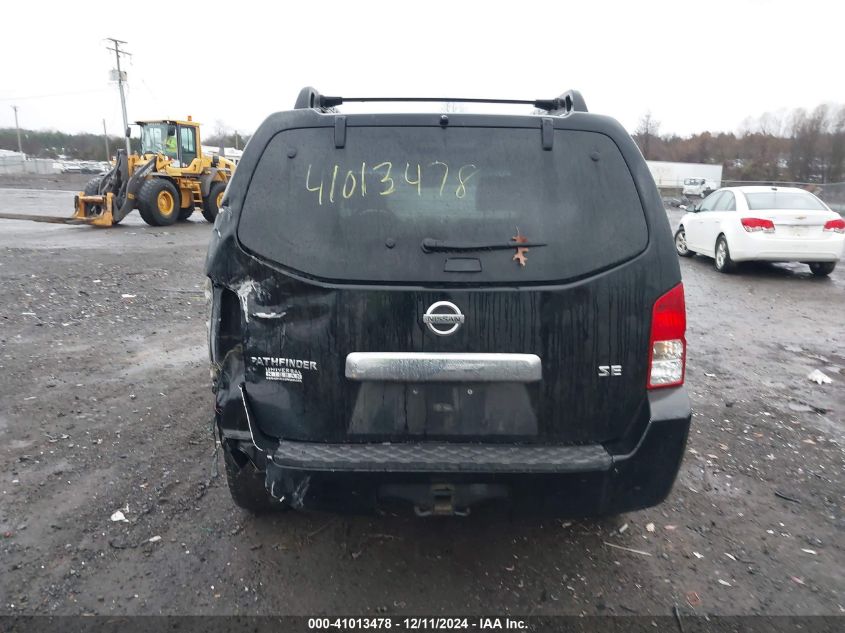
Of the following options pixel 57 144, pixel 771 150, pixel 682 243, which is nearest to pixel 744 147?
pixel 771 150

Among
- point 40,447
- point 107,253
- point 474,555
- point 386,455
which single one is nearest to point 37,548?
point 40,447

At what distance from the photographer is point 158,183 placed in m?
17.8

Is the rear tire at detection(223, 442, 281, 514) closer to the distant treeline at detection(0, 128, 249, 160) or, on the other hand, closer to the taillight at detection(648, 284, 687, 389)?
the taillight at detection(648, 284, 687, 389)

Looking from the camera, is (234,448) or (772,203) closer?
(234,448)

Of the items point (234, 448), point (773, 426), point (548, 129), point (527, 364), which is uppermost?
point (548, 129)

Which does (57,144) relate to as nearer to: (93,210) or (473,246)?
(93,210)

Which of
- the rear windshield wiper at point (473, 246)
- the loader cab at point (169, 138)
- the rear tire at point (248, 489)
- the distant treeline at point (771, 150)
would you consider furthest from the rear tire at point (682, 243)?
the distant treeline at point (771, 150)

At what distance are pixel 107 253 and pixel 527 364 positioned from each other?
12092 mm

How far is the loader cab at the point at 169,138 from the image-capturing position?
19281 mm

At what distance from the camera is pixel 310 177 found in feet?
8.24

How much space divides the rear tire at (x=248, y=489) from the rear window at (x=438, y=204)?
3.75ft

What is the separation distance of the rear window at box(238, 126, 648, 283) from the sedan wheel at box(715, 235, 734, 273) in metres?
9.72

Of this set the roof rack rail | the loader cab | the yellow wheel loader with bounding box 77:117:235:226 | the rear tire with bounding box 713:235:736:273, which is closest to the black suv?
the roof rack rail

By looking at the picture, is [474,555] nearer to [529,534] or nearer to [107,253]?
[529,534]
